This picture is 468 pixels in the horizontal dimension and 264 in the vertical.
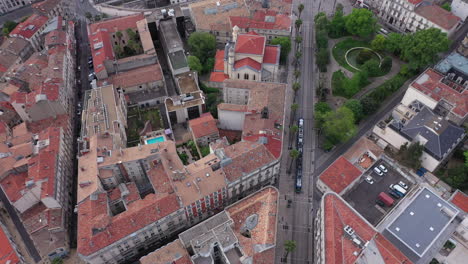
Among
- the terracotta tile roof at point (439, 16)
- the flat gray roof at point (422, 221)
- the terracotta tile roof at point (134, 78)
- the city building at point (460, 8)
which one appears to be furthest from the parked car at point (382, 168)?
the city building at point (460, 8)

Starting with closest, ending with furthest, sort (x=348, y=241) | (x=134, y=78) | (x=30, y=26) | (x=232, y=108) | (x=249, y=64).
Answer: (x=348, y=241)
(x=232, y=108)
(x=249, y=64)
(x=134, y=78)
(x=30, y=26)

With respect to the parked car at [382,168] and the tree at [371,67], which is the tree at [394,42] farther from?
the parked car at [382,168]

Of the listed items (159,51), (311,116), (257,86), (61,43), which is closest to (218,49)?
(159,51)

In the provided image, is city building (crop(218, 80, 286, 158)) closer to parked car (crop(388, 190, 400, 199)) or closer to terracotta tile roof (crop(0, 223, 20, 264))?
parked car (crop(388, 190, 400, 199))

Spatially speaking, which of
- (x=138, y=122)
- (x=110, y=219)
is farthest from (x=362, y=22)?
(x=110, y=219)

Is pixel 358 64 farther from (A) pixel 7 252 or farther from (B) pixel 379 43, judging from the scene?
(A) pixel 7 252
